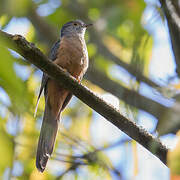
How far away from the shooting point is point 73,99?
16.2 ft

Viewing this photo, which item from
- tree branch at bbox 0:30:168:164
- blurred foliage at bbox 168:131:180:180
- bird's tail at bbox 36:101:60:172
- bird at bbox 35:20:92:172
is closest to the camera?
blurred foliage at bbox 168:131:180:180

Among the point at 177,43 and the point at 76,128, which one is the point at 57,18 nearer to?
the point at 76,128

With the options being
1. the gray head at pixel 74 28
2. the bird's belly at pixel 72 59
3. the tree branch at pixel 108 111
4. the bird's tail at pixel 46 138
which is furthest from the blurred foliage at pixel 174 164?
the gray head at pixel 74 28

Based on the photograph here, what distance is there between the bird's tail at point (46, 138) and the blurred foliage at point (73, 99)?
0.26ft

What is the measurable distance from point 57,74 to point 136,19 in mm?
984

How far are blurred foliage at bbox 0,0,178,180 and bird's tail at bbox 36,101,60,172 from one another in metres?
0.08

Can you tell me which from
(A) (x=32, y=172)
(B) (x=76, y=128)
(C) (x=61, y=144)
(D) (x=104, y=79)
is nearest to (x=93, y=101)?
(A) (x=32, y=172)

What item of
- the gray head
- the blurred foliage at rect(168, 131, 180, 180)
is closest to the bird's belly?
the gray head

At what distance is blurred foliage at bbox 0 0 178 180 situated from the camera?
1.04 meters

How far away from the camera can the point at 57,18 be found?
16.5ft

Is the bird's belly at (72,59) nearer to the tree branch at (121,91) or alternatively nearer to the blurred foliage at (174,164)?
the tree branch at (121,91)

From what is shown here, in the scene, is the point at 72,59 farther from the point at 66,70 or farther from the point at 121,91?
the point at 121,91

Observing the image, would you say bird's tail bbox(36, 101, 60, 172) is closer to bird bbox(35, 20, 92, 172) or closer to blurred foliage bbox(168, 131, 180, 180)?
bird bbox(35, 20, 92, 172)

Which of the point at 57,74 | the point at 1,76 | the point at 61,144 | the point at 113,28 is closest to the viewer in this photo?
the point at 1,76
